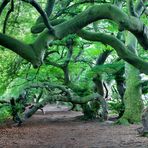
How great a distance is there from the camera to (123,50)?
10.4 m

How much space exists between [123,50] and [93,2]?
15.9 feet

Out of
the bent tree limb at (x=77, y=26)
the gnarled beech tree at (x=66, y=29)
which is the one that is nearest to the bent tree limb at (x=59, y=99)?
the gnarled beech tree at (x=66, y=29)

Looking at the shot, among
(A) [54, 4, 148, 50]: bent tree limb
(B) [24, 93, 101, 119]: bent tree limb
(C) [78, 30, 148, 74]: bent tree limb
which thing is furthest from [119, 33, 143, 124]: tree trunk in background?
(A) [54, 4, 148, 50]: bent tree limb

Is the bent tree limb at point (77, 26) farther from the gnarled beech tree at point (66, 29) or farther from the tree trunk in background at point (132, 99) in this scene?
the tree trunk in background at point (132, 99)

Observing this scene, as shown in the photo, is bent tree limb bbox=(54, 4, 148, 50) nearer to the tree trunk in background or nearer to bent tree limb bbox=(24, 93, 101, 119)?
the tree trunk in background

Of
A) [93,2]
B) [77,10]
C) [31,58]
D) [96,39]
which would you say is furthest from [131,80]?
[31,58]

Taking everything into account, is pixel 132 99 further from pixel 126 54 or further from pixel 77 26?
pixel 77 26

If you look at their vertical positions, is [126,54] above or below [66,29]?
below

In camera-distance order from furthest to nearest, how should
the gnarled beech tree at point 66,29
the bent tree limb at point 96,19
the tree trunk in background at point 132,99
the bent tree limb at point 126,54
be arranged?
the tree trunk in background at point 132,99, the bent tree limb at point 126,54, the bent tree limb at point 96,19, the gnarled beech tree at point 66,29

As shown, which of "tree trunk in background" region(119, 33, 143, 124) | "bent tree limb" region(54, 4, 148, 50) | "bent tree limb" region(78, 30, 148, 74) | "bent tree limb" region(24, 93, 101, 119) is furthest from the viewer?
"bent tree limb" region(24, 93, 101, 119)

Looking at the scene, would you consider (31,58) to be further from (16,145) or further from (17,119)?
(17,119)

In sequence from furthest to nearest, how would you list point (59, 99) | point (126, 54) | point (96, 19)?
point (59, 99) → point (126, 54) → point (96, 19)

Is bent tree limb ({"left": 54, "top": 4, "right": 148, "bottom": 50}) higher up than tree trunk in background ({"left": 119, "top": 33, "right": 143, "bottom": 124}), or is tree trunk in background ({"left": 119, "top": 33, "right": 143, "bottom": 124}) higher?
bent tree limb ({"left": 54, "top": 4, "right": 148, "bottom": 50})

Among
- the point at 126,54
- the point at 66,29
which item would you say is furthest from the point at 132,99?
the point at 66,29
